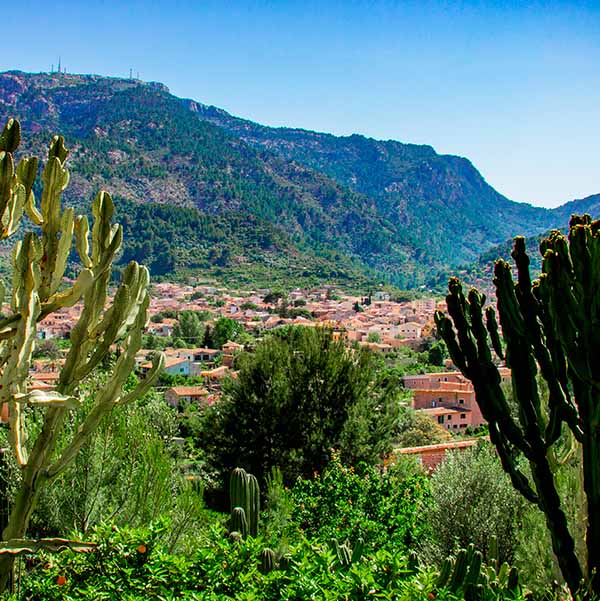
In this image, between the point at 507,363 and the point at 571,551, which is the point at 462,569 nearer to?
the point at 571,551

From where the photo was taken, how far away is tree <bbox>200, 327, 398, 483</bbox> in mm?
14570

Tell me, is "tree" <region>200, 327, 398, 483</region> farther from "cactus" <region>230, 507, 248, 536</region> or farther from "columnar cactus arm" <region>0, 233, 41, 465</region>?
"columnar cactus arm" <region>0, 233, 41, 465</region>

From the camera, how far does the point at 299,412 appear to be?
597 inches

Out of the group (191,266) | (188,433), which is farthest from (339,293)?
(188,433)

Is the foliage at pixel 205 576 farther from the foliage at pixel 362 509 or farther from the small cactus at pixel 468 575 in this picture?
the foliage at pixel 362 509

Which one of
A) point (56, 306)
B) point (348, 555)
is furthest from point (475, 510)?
point (56, 306)

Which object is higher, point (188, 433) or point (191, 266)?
point (191, 266)

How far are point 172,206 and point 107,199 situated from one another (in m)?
134

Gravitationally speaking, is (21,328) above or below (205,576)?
above

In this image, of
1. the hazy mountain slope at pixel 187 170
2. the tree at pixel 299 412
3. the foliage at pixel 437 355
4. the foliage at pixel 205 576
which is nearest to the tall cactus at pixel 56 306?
the foliage at pixel 205 576

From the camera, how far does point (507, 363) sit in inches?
213

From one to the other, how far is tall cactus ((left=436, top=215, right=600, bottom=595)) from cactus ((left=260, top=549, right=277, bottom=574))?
2167mm

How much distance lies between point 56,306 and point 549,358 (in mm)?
3784

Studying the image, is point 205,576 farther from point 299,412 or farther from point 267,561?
point 299,412
